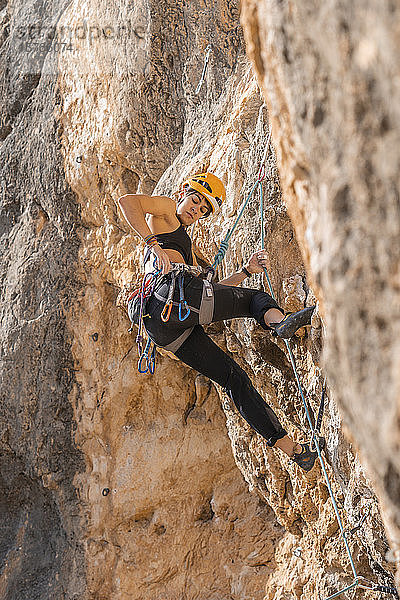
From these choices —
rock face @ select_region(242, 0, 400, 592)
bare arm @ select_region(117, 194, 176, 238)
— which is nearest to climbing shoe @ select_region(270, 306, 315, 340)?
bare arm @ select_region(117, 194, 176, 238)

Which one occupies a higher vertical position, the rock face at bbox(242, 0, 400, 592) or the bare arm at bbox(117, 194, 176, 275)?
the bare arm at bbox(117, 194, 176, 275)

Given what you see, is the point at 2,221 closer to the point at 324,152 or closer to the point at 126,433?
the point at 126,433

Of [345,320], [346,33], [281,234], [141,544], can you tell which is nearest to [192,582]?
[141,544]

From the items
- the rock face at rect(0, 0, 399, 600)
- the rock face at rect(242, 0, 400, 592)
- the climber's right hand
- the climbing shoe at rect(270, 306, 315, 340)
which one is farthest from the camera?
the rock face at rect(0, 0, 399, 600)

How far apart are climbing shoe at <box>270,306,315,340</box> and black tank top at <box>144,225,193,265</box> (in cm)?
65

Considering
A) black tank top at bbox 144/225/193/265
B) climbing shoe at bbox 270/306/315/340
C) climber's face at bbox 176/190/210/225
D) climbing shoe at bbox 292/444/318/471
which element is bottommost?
climbing shoe at bbox 292/444/318/471

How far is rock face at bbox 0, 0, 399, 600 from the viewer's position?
3.11 metres

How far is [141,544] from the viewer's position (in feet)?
13.6

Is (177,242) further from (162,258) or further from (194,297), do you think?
(194,297)

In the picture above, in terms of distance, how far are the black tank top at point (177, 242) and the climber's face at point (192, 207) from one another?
6cm

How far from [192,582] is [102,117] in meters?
3.25

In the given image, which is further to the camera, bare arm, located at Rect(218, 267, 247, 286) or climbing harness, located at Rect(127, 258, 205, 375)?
Answer: bare arm, located at Rect(218, 267, 247, 286)

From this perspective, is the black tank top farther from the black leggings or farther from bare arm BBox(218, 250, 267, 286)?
bare arm BBox(218, 250, 267, 286)

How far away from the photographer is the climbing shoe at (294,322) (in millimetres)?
2605
